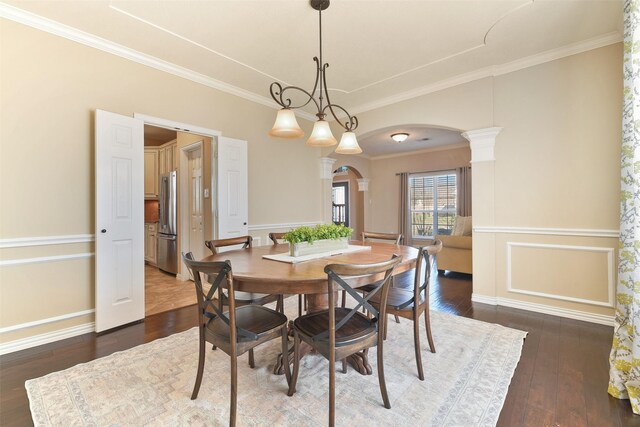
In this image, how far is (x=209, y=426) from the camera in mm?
1450

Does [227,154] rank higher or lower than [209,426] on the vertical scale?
higher

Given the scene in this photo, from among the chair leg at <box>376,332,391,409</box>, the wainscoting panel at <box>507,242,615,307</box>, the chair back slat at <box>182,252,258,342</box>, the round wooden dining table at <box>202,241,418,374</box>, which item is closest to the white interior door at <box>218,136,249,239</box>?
the round wooden dining table at <box>202,241,418,374</box>

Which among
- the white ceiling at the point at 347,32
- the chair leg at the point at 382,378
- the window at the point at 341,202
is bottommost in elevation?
the chair leg at the point at 382,378

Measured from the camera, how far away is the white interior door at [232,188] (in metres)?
3.54

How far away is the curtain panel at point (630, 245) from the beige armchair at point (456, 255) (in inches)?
102

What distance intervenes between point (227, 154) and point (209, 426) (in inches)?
114

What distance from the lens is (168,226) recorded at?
4.67 metres

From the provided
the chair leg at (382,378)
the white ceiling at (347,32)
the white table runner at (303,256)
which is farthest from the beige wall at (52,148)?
the chair leg at (382,378)

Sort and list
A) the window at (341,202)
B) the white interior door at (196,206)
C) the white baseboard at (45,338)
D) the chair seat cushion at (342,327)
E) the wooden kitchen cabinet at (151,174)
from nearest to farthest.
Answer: the chair seat cushion at (342,327), the white baseboard at (45,338), the white interior door at (196,206), the wooden kitchen cabinet at (151,174), the window at (341,202)

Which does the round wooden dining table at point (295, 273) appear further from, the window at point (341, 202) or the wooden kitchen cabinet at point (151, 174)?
the window at point (341, 202)

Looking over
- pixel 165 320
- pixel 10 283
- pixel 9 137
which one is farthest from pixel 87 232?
pixel 165 320

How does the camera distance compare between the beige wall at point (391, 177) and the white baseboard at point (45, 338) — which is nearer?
the white baseboard at point (45, 338)

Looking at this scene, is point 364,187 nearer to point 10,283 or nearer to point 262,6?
point 262,6

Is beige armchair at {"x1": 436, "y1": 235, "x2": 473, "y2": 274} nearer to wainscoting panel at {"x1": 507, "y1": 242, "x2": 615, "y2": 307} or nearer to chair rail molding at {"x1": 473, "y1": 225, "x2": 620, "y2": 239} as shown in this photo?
chair rail molding at {"x1": 473, "y1": 225, "x2": 620, "y2": 239}
